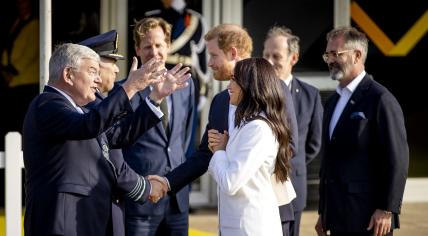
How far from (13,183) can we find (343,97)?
→ 98.8 inches

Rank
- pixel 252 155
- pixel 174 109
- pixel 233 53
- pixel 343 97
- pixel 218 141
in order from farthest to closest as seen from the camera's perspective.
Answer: pixel 174 109 → pixel 343 97 → pixel 233 53 → pixel 218 141 → pixel 252 155

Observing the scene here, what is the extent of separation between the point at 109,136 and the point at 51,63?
0.63 metres

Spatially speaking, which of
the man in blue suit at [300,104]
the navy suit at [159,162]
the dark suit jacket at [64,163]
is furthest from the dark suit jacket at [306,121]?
the dark suit jacket at [64,163]

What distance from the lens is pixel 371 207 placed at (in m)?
5.77

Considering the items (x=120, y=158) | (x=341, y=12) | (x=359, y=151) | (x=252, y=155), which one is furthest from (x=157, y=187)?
(x=341, y=12)

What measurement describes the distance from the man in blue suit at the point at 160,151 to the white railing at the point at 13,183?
3.50ft

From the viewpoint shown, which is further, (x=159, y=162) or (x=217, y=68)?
(x=159, y=162)

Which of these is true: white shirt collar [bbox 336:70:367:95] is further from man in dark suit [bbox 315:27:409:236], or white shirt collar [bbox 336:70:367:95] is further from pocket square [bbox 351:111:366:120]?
pocket square [bbox 351:111:366:120]

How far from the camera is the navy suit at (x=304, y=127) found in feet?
22.4

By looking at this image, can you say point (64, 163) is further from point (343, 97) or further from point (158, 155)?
point (343, 97)

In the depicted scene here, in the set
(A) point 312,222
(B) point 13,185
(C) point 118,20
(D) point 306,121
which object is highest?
(C) point 118,20

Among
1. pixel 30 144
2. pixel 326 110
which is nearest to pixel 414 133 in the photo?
pixel 326 110

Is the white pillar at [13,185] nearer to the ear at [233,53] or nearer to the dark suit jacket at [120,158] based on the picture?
the dark suit jacket at [120,158]

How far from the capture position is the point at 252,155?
476 centimetres
